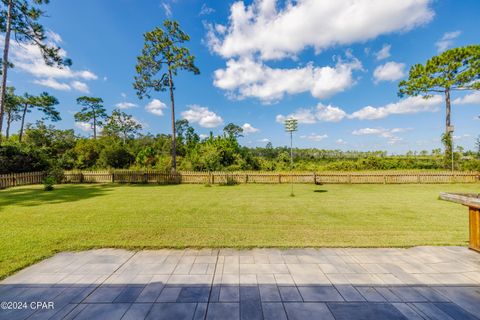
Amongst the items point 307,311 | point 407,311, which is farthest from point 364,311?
point 307,311

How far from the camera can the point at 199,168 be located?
53.6ft

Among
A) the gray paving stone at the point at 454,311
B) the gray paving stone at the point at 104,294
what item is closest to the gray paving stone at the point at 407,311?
the gray paving stone at the point at 454,311

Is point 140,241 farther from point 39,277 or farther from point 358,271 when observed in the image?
point 358,271

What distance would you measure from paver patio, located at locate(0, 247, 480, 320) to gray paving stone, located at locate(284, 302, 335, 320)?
0.03ft

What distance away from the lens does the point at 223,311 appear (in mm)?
2035

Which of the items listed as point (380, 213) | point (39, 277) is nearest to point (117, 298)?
point (39, 277)

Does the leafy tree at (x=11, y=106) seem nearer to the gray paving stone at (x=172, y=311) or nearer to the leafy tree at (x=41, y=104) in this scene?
the leafy tree at (x=41, y=104)

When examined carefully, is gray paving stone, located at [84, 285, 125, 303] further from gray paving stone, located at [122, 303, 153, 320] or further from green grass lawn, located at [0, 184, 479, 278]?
green grass lawn, located at [0, 184, 479, 278]

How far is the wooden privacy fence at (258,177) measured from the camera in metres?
12.6

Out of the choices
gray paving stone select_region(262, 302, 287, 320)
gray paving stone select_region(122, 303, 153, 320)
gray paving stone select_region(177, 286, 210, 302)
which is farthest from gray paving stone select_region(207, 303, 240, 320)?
gray paving stone select_region(122, 303, 153, 320)

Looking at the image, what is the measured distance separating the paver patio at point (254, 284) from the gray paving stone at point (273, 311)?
0.03 ft

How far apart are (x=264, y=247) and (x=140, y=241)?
249 cm

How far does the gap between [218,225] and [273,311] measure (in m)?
3.08

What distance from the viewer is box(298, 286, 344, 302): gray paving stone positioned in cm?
223
